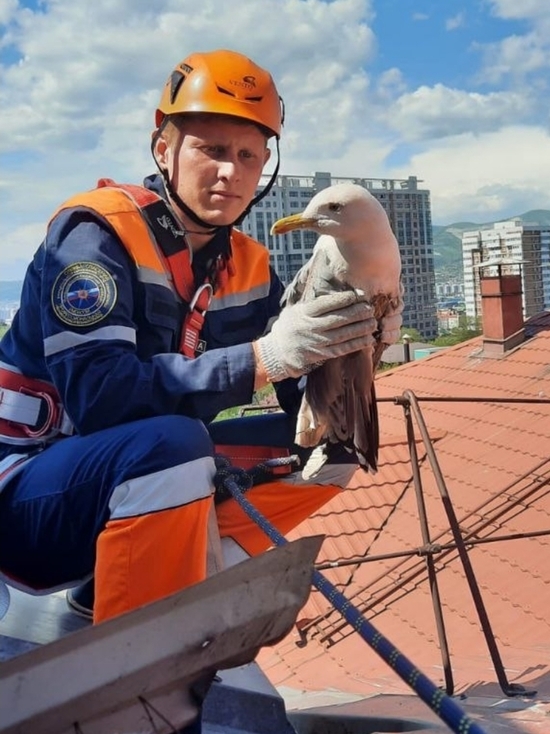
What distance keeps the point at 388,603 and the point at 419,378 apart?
5.39m

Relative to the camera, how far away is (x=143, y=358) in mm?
2137

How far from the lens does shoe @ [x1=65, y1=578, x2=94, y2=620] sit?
2.28m

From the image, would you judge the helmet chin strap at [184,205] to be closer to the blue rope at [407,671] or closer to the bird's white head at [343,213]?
the bird's white head at [343,213]

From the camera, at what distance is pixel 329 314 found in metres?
1.97

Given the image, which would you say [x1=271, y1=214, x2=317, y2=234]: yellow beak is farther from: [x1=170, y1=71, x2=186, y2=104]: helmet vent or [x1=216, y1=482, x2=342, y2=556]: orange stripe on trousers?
[x1=216, y1=482, x2=342, y2=556]: orange stripe on trousers

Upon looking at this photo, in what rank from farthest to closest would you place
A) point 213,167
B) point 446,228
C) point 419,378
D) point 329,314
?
point 446,228 → point 419,378 → point 213,167 → point 329,314

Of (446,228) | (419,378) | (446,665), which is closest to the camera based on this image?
(446,665)

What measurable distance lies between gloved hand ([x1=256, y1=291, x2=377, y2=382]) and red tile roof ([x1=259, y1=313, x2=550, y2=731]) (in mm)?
1027

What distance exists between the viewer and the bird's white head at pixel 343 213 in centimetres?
204

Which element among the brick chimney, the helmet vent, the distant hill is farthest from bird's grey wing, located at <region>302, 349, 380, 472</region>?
the distant hill

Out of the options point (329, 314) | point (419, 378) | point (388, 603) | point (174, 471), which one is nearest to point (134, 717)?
point (174, 471)

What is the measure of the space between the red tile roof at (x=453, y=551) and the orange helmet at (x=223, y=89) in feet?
4.02

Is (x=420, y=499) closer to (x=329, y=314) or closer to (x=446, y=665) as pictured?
(x=446, y=665)

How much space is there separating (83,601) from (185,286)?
98 centimetres
